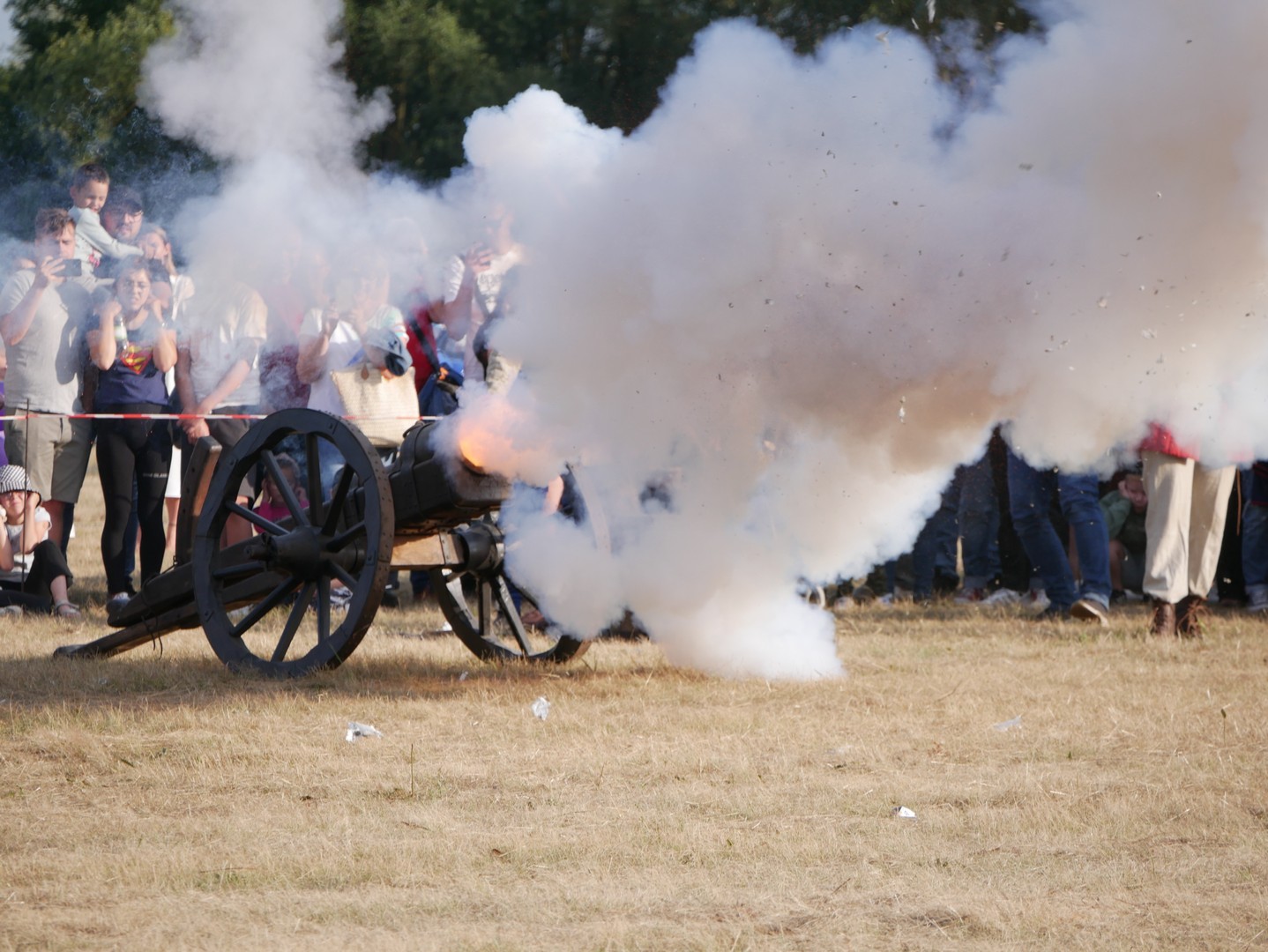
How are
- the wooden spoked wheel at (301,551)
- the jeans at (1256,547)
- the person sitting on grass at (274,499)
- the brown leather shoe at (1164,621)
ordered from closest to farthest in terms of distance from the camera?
the wooden spoked wheel at (301,551), the brown leather shoe at (1164,621), the person sitting on grass at (274,499), the jeans at (1256,547)

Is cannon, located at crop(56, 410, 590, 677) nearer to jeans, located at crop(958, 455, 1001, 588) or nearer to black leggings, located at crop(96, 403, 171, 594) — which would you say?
black leggings, located at crop(96, 403, 171, 594)

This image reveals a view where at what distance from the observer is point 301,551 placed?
5.94 meters

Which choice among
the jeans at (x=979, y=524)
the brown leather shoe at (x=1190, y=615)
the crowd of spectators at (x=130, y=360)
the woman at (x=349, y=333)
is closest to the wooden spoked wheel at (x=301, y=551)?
the woman at (x=349, y=333)

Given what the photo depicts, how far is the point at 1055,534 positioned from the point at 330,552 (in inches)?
159

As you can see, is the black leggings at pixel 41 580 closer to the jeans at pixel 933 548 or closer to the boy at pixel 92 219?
the boy at pixel 92 219

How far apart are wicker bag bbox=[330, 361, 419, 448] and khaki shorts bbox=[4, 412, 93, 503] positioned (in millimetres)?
1474

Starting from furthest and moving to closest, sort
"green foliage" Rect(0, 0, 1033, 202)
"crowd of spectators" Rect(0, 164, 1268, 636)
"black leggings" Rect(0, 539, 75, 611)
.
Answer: "green foliage" Rect(0, 0, 1033, 202)
"black leggings" Rect(0, 539, 75, 611)
"crowd of spectators" Rect(0, 164, 1268, 636)

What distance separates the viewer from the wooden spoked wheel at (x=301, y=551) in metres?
5.63

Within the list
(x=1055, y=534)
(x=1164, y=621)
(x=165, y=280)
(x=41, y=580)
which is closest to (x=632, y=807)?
(x=1164, y=621)

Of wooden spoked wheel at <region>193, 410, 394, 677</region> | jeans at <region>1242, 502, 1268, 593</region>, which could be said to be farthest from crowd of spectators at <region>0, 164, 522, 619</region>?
jeans at <region>1242, 502, 1268, 593</region>

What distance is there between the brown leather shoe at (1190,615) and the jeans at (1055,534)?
715mm

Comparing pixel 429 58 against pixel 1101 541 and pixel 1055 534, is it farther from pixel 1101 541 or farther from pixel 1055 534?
pixel 1101 541

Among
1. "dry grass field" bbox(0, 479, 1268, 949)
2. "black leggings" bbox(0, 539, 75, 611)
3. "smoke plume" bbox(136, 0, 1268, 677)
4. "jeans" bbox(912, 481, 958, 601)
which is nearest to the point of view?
"dry grass field" bbox(0, 479, 1268, 949)

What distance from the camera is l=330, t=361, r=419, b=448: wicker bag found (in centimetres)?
834
